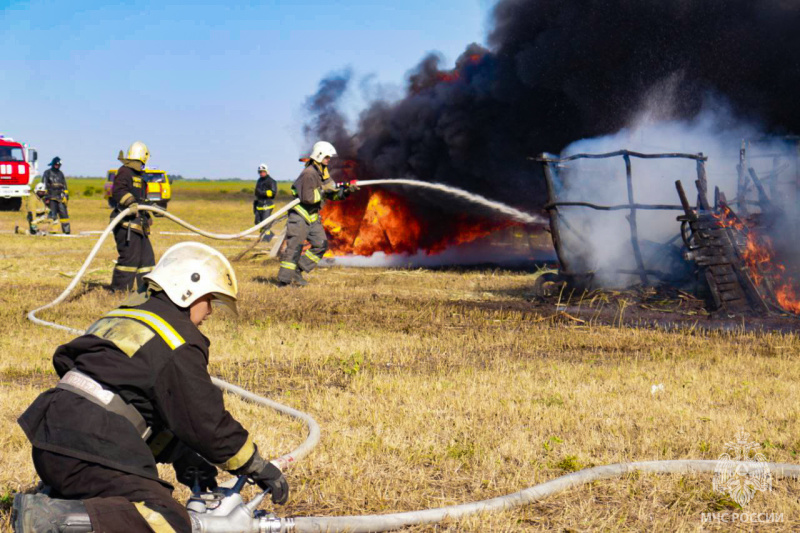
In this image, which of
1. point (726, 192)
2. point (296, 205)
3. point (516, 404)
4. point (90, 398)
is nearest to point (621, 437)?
point (516, 404)

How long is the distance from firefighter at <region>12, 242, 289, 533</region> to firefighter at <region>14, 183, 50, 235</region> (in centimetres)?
2090

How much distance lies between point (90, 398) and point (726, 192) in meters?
9.45

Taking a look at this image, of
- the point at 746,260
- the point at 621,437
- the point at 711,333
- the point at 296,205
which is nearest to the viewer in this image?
the point at 621,437

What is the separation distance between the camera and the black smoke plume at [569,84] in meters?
13.2

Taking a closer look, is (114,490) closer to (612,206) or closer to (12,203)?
(612,206)

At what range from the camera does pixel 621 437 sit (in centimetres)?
459

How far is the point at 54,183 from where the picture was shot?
21.5m

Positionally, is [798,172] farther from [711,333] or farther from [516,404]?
[516,404]

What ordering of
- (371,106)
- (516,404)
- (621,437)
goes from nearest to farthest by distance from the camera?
(621,437) < (516,404) < (371,106)

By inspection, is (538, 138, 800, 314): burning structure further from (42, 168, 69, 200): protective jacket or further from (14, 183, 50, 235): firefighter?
(14, 183, 50, 235): firefighter

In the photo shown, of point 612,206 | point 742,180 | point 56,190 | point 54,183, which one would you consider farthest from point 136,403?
point 56,190

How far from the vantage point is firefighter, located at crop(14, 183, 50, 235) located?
21.7m
